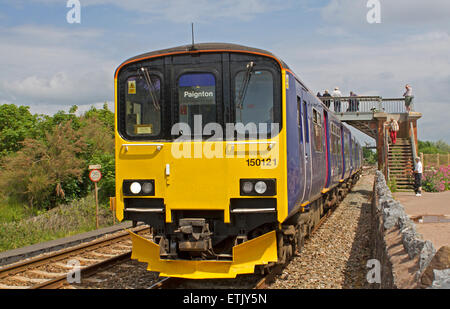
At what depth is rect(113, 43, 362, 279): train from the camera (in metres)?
6.10

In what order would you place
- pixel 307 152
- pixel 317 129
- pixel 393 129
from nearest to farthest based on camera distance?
pixel 307 152, pixel 317 129, pixel 393 129

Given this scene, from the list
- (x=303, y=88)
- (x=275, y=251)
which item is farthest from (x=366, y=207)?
(x=275, y=251)

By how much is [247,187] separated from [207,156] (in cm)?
66

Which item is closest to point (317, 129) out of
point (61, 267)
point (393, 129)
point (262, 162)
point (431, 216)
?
point (262, 162)

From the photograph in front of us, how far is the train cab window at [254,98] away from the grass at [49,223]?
8.99 meters

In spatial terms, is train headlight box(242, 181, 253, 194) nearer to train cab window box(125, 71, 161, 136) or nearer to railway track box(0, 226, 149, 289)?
train cab window box(125, 71, 161, 136)

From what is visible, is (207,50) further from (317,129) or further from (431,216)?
(431,216)

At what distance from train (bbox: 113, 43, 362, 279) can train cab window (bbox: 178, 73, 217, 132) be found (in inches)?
0.5

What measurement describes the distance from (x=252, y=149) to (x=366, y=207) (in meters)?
12.3

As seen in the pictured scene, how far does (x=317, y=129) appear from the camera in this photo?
9.47m

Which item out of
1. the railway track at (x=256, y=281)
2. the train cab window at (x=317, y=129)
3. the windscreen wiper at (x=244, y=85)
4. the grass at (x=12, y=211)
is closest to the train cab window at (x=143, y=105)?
the windscreen wiper at (x=244, y=85)

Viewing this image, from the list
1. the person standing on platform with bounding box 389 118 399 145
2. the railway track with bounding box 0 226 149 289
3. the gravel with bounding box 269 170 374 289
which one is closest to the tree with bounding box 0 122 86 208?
the railway track with bounding box 0 226 149 289

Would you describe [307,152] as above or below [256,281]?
above

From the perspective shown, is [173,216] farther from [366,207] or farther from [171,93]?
[366,207]
